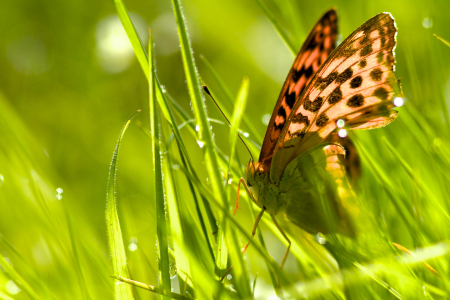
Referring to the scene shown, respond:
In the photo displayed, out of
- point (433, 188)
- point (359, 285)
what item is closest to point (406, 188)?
point (433, 188)

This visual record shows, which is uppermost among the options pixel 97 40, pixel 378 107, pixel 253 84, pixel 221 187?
pixel 97 40

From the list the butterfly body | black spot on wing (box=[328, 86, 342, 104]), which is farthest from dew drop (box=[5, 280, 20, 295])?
black spot on wing (box=[328, 86, 342, 104])

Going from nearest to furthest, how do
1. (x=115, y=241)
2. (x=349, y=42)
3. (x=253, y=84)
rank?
(x=115, y=241) < (x=349, y=42) < (x=253, y=84)

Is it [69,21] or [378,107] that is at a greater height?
[69,21]

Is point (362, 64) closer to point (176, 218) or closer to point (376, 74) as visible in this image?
point (376, 74)

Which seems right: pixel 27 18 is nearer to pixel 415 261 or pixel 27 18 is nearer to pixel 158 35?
pixel 158 35

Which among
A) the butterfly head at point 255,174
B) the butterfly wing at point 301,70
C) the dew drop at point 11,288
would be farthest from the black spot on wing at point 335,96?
the dew drop at point 11,288

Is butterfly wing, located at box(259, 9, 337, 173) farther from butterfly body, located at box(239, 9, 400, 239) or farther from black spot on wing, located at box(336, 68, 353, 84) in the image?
black spot on wing, located at box(336, 68, 353, 84)
